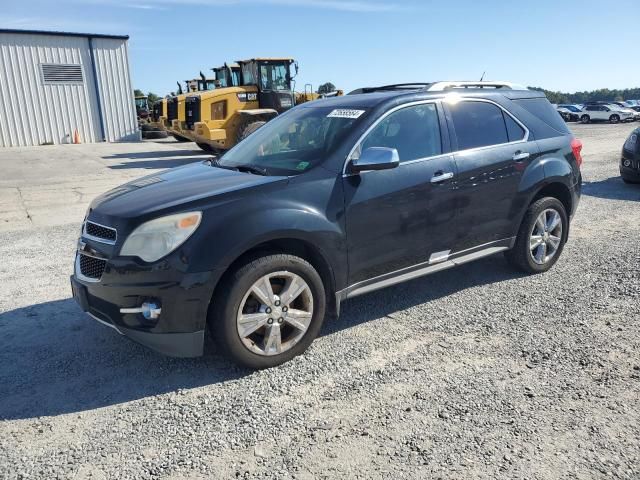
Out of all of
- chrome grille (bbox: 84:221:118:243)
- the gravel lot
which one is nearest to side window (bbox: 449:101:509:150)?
the gravel lot

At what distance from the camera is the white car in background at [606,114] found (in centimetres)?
3900

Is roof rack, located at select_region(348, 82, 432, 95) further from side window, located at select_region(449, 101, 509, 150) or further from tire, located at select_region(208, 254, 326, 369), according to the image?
tire, located at select_region(208, 254, 326, 369)

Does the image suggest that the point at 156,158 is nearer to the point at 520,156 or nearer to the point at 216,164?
the point at 216,164

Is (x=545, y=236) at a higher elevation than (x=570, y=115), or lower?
higher

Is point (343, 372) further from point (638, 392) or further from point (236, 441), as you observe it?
point (638, 392)

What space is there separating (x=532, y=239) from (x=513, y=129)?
1074 mm

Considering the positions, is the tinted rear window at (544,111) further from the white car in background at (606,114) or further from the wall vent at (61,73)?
the white car in background at (606,114)

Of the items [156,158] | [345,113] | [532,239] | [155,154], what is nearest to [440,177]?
[345,113]

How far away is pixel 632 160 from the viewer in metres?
9.77

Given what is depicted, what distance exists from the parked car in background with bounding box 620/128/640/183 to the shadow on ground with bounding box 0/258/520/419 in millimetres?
7147

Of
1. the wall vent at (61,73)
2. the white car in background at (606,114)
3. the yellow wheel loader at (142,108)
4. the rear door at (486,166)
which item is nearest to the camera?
the rear door at (486,166)

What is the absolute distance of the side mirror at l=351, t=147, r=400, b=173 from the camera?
361 cm

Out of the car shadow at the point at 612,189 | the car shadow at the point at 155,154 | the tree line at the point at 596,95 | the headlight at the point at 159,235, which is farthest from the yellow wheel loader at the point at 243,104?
the tree line at the point at 596,95

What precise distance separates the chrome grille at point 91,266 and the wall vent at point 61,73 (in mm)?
24488
